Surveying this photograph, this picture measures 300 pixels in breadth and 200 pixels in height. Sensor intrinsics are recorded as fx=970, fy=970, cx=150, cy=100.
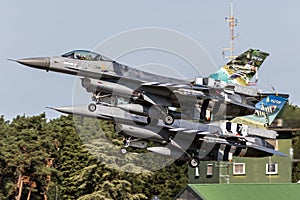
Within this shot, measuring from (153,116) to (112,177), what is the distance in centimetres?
3003

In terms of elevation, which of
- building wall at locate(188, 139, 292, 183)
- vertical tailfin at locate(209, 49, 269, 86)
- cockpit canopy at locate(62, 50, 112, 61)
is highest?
vertical tailfin at locate(209, 49, 269, 86)

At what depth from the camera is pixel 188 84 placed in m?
57.1

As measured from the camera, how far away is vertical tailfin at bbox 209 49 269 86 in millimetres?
62406

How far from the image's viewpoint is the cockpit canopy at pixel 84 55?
54250 millimetres

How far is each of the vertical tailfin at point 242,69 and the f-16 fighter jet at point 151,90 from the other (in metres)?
2.25

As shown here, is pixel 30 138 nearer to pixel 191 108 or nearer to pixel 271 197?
pixel 271 197

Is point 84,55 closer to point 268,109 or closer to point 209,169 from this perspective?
point 268,109

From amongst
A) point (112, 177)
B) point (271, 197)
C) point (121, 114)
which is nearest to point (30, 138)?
point (112, 177)

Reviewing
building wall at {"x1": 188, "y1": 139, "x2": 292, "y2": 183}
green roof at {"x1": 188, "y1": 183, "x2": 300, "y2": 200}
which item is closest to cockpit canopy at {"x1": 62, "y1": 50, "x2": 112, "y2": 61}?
green roof at {"x1": 188, "y1": 183, "x2": 300, "y2": 200}

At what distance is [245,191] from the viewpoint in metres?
69.1

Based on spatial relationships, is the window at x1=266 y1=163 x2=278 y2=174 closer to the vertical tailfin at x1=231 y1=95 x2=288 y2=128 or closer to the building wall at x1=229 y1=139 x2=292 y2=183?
the building wall at x1=229 y1=139 x2=292 y2=183

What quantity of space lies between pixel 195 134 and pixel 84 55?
9407 millimetres

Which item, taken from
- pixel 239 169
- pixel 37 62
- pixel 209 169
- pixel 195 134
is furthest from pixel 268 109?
pixel 209 169

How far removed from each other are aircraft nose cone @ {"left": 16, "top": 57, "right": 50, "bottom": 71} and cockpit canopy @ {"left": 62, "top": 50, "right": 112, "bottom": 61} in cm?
134
